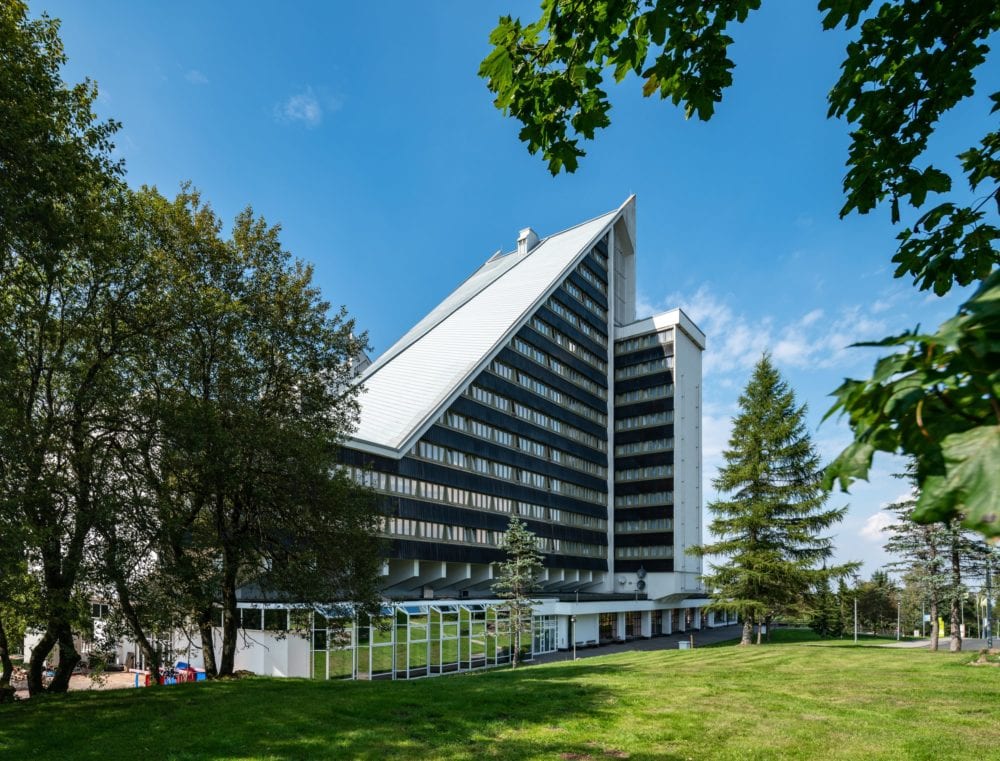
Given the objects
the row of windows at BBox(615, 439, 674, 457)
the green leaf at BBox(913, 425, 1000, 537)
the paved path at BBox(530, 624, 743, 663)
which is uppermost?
the row of windows at BBox(615, 439, 674, 457)

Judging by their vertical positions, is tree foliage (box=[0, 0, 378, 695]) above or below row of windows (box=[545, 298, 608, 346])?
below

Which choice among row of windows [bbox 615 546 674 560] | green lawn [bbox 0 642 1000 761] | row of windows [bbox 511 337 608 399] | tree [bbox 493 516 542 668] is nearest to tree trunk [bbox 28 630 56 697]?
green lawn [bbox 0 642 1000 761]

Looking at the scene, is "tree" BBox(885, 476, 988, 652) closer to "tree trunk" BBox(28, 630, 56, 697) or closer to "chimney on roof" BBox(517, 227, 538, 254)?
"tree trunk" BBox(28, 630, 56, 697)

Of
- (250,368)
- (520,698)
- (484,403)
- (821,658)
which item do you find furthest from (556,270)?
(520,698)

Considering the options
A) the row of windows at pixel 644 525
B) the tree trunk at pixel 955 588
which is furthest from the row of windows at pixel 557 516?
the tree trunk at pixel 955 588

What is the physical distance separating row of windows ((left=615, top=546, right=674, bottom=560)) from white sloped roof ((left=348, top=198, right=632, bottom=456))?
2993cm

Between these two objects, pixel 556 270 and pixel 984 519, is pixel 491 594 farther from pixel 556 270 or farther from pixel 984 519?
pixel 984 519

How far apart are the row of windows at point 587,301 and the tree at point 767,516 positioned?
30.3 metres

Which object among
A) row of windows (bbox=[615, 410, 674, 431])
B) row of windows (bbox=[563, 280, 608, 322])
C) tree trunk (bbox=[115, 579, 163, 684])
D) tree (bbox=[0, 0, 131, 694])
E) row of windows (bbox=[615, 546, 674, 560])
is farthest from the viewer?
row of windows (bbox=[615, 410, 674, 431])

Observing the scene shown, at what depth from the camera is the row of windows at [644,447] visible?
77.2 m

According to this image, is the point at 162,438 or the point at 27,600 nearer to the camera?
the point at 27,600

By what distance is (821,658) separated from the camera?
2877 cm

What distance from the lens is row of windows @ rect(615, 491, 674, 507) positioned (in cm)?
7512

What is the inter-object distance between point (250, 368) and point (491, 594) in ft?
119
